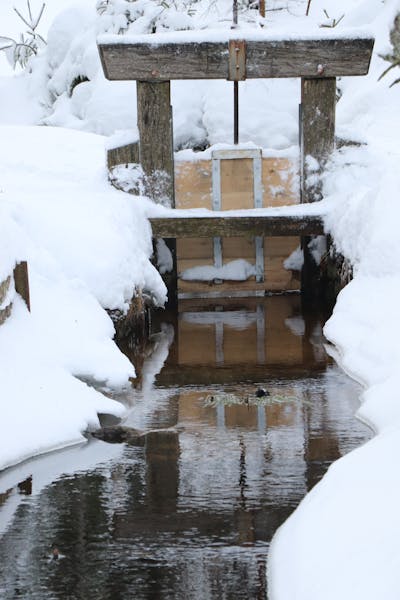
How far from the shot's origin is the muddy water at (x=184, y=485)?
5594 millimetres

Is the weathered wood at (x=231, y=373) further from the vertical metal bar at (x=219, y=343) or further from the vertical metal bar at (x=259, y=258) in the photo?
the vertical metal bar at (x=259, y=258)

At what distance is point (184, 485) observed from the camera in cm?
708

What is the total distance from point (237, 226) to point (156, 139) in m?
1.90

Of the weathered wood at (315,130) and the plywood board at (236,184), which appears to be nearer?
the weathered wood at (315,130)

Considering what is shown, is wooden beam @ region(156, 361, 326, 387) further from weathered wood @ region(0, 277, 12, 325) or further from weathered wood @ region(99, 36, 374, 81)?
weathered wood @ region(99, 36, 374, 81)

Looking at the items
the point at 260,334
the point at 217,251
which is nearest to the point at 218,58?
the point at 217,251

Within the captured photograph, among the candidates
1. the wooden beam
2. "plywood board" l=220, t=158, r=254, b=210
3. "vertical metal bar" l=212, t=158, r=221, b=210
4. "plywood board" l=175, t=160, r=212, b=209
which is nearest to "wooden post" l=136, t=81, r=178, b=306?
"plywood board" l=175, t=160, r=212, b=209

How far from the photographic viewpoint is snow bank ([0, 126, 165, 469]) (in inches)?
323

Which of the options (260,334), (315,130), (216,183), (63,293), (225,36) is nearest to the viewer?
(63,293)

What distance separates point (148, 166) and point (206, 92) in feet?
18.9

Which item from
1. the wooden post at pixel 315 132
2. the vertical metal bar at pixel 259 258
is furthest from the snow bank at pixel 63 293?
the wooden post at pixel 315 132

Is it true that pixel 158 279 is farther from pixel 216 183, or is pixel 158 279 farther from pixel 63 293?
pixel 216 183

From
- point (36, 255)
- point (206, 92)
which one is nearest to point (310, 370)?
point (36, 255)

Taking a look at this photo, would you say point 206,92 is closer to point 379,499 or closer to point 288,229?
point 288,229
